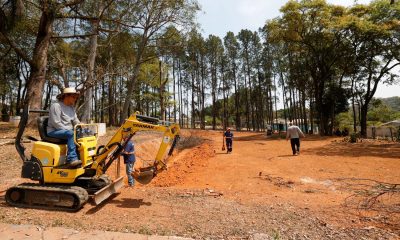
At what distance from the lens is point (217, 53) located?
5403 centimetres

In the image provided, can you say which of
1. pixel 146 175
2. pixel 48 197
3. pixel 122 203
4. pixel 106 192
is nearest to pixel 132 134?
pixel 146 175

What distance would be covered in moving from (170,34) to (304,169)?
18517 mm

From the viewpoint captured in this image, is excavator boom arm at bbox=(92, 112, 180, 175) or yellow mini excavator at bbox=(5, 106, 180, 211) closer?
yellow mini excavator at bbox=(5, 106, 180, 211)

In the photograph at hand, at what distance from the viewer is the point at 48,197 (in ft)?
20.9

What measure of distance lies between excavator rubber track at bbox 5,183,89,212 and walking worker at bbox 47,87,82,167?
570 mm

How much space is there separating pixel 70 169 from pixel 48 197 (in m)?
0.72

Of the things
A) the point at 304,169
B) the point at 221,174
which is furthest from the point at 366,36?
the point at 221,174

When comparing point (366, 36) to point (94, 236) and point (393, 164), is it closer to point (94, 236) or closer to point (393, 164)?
point (393, 164)

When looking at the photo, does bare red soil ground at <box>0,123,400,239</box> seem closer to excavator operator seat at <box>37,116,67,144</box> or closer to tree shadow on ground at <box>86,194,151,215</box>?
tree shadow on ground at <box>86,194,151,215</box>

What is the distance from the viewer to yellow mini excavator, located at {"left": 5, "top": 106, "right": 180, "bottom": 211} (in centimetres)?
633

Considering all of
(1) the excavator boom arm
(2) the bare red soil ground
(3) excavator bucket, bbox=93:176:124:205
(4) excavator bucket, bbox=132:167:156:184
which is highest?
(1) the excavator boom arm

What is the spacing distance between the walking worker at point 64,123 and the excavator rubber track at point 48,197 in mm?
570

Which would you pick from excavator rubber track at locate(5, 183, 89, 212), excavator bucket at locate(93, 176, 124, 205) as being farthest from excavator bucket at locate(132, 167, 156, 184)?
excavator rubber track at locate(5, 183, 89, 212)

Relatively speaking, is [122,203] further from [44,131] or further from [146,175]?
[44,131]
